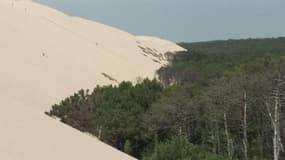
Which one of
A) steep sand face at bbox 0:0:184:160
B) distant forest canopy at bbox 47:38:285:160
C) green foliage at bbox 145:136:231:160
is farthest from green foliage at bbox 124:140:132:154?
green foliage at bbox 145:136:231:160

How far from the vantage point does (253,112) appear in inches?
1176

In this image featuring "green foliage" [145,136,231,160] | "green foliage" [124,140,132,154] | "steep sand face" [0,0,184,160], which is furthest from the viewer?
"green foliage" [124,140,132,154]

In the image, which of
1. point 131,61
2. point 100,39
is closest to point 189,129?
point 131,61

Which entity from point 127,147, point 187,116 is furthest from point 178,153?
point 187,116

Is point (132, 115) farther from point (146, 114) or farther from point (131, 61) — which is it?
point (131, 61)

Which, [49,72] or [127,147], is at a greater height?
[49,72]

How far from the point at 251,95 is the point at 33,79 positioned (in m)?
18.8

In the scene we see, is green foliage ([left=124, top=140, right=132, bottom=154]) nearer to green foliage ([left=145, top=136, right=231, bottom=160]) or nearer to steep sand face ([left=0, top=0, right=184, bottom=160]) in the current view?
steep sand face ([left=0, top=0, right=184, bottom=160])

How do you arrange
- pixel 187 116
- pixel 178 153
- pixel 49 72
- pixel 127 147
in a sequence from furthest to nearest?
pixel 49 72
pixel 187 116
pixel 127 147
pixel 178 153

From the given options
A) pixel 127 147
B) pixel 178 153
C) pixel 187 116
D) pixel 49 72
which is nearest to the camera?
pixel 178 153

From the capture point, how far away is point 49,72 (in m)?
46.4

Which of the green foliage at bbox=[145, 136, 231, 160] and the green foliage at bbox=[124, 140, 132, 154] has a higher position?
the green foliage at bbox=[145, 136, 231, 160]

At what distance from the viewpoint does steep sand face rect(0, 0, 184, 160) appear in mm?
11055

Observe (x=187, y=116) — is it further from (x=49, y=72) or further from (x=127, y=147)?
(x=49, y=72)
